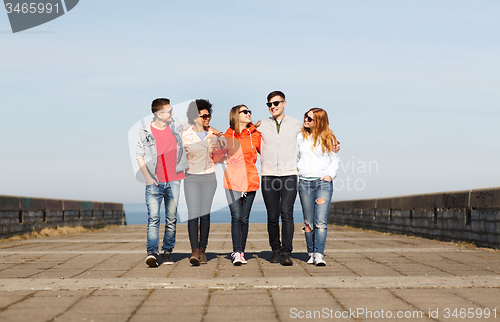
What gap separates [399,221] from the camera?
36.6ft

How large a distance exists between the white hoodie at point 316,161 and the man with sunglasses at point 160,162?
1323 millimetres

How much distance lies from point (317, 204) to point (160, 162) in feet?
6.03

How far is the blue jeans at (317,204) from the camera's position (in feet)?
17.4

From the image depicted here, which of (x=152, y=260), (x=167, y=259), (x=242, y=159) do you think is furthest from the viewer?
(x=167, y=259)

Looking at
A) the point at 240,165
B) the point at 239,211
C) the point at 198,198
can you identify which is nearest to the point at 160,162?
the point at 198,198

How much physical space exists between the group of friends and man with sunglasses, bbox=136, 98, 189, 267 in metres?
0.01

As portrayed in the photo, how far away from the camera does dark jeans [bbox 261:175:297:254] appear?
17.4ft

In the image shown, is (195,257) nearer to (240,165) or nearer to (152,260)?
(152,260)

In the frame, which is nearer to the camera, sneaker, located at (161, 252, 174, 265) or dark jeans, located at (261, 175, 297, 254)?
dark jeans, located at (261, 175, 297, 254)

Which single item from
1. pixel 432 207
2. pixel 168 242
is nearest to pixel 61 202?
pixel 168 242

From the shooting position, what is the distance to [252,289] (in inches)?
152

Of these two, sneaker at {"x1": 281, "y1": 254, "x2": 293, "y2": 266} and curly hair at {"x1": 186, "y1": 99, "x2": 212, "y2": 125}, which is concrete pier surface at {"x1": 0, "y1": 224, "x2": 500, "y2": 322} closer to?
sneaker at {"x1": 281, "y1": 254, "x2": 293, "y2": 266}

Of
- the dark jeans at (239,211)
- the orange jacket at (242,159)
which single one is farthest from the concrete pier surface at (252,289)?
the orange jacket at (242,159)

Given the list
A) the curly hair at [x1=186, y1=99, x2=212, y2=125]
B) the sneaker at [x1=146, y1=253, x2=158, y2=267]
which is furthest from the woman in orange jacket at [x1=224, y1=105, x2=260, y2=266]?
the sneaker at [x1=146, y1=253, x2=158, y2=267]
